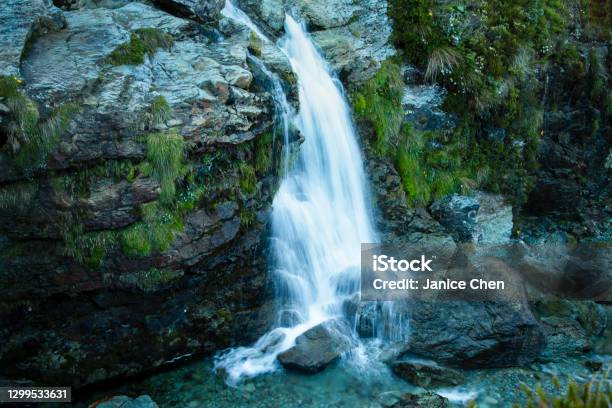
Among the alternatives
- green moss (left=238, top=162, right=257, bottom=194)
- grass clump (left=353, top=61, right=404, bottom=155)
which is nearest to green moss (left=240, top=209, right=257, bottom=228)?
green moss (left=238, top=162, right=257, bottom=194)

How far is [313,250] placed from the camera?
9648 millimetres

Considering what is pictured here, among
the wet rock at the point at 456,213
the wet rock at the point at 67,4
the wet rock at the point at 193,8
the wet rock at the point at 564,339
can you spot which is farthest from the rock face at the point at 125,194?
the wet rock at the point at 564,339

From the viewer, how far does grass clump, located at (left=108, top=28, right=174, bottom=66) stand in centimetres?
764

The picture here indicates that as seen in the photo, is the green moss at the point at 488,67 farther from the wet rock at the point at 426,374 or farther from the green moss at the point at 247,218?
the green moss at the point at 247,218

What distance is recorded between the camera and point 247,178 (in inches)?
322

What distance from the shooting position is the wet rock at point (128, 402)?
715 cm

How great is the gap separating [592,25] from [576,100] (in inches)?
85.7

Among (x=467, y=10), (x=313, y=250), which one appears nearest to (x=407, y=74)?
(x=467, y=10)

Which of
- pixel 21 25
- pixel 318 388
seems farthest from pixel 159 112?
pixel 318 388

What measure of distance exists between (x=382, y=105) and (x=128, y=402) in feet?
24.1

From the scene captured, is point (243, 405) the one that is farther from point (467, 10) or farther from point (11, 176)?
point (467, 10)

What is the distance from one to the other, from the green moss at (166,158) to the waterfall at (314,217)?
2.38m

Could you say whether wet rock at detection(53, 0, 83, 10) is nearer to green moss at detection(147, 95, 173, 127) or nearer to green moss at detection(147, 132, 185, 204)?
green moss at detection(147, 95, 173, 127)

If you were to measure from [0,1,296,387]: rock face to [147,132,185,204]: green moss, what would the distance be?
2 cm
